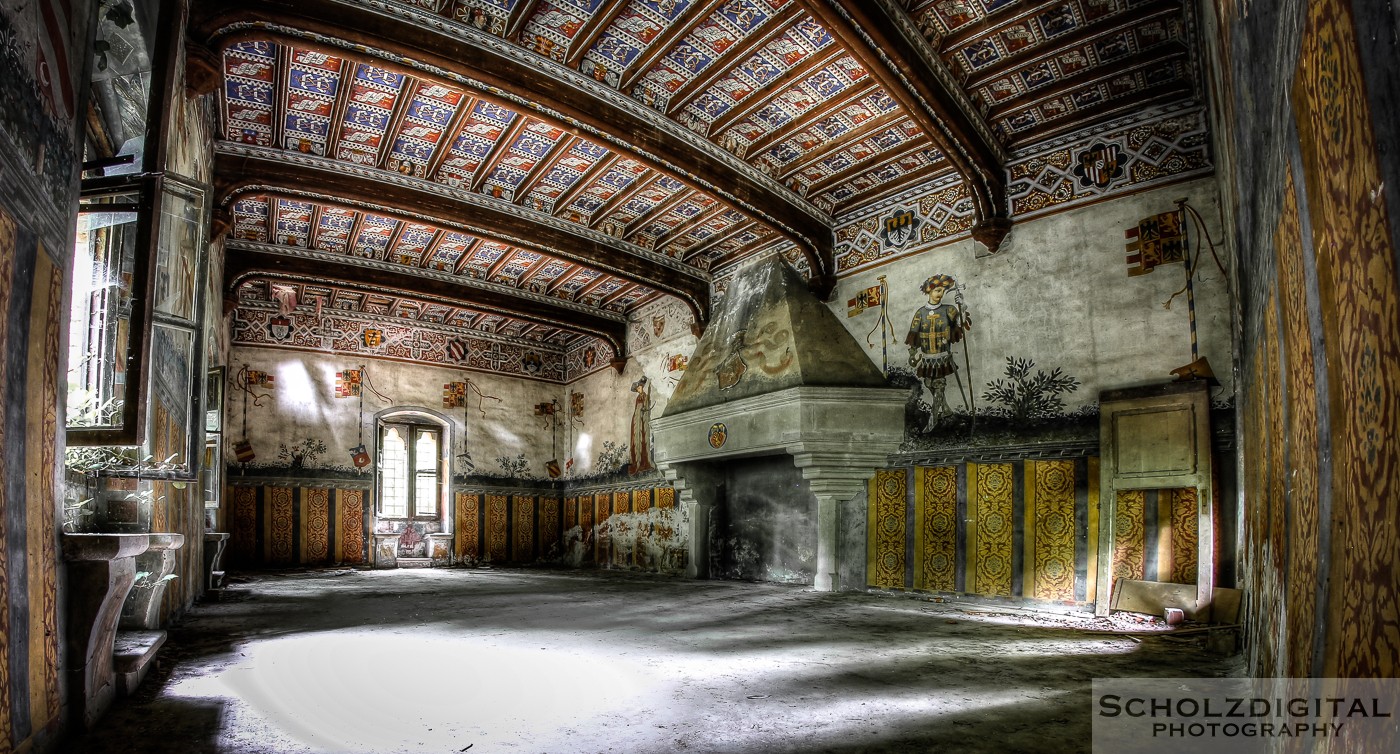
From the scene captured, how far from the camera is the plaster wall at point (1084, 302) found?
623 centimetres

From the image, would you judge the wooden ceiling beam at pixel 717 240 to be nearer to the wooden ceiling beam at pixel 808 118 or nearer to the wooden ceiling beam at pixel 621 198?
the wooden ceiling beam at pixel 621 198

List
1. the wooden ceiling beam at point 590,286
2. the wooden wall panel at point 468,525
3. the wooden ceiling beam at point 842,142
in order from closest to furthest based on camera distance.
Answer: the wooden ceiling beam at point 842,142 < the wooden ceiling beam at point 590,286 < the wooden wall panel at point 468,525

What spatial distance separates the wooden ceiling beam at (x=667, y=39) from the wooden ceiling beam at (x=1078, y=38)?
2.52m

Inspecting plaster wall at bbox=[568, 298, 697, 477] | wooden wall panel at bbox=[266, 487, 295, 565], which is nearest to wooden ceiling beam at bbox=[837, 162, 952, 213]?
plaster wall at bbox=[568, 298, 697, 477]

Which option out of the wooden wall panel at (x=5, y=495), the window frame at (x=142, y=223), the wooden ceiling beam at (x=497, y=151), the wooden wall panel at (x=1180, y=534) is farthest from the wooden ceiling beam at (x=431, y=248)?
the wooden wall panel at (x=1180, y=534)

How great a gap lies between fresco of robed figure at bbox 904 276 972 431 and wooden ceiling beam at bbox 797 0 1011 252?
2.44 feet

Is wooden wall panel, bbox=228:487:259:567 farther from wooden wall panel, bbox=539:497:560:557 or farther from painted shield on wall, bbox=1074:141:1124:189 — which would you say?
painted shield on wall, bbox=1074:141:1124:189

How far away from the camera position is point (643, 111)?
23.3 feet

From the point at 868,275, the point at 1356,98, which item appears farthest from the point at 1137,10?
the point at 1356,98

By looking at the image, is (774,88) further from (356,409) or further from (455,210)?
(356,409)

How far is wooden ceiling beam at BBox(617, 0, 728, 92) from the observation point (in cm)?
578

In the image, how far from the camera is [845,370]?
821 centimetres

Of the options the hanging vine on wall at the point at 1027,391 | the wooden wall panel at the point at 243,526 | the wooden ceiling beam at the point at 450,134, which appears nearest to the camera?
the hanging vine on wall at the point at 1027,391

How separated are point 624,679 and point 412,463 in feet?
38.0
